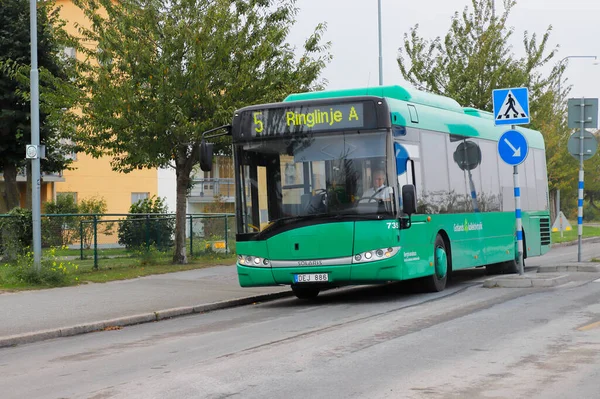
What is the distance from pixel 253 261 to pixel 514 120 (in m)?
5.58

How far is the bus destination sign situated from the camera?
15.0m

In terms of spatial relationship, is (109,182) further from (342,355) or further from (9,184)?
(342,355)

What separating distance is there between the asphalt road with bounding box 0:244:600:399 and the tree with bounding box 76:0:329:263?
8786 millimetres

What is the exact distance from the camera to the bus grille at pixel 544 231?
73.8 ft

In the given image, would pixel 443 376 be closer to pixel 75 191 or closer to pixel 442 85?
pixel 442 85

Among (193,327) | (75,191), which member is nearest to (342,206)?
(193,327)

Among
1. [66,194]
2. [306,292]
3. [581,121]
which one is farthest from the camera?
[66,194]

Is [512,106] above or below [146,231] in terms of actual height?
above

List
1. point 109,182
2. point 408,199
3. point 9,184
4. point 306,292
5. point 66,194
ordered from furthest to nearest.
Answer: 1. point 109,182
2. point 66,194
3. point 9,184
4. point 306,292
5. point 408,199

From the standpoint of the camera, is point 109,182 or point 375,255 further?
point 109,182

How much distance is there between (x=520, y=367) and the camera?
8.52m

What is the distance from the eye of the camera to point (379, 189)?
48.6ft

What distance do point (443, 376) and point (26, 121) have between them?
24.8m

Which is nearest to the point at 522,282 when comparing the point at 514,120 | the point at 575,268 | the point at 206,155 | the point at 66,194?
the point at 514,120
